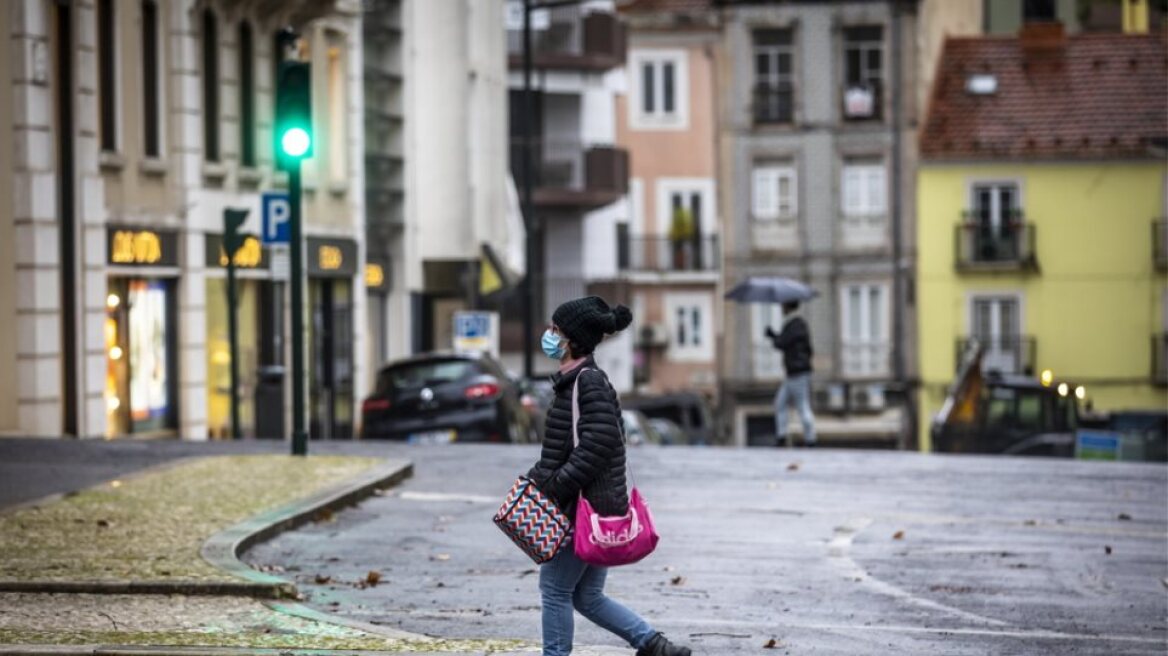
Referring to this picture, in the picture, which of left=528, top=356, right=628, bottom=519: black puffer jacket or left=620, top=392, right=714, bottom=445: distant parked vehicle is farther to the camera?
left=620, top=392, right=714, bottom=445: distant parked vehicle

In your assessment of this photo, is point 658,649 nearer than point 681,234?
Yes

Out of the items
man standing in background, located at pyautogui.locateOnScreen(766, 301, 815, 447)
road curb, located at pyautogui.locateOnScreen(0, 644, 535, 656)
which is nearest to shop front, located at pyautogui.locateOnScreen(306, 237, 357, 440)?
man standing in background, located at pyautogui.locateOnScreen(766, 301, 815, 447)

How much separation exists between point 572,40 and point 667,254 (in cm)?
833

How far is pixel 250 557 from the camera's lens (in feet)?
52.1

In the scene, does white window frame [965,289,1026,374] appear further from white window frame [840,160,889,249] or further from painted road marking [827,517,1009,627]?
painted road marking [827,517,1009,627]

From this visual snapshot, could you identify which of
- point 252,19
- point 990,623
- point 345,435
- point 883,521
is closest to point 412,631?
point 990,623

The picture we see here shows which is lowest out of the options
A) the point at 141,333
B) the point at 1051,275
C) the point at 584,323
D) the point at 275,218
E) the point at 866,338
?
the point at 866,338

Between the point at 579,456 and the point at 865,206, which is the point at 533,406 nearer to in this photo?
the point at 579,456

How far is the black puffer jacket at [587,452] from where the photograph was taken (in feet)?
33.1

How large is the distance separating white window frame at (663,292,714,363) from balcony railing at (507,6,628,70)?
8.22 metres

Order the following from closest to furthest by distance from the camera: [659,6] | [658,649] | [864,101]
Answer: [658,649] < [864,101] < [659,6]

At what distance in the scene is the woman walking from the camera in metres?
10.1

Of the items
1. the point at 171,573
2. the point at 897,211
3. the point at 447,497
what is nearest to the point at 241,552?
the point at 171,573

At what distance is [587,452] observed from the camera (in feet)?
33.1
